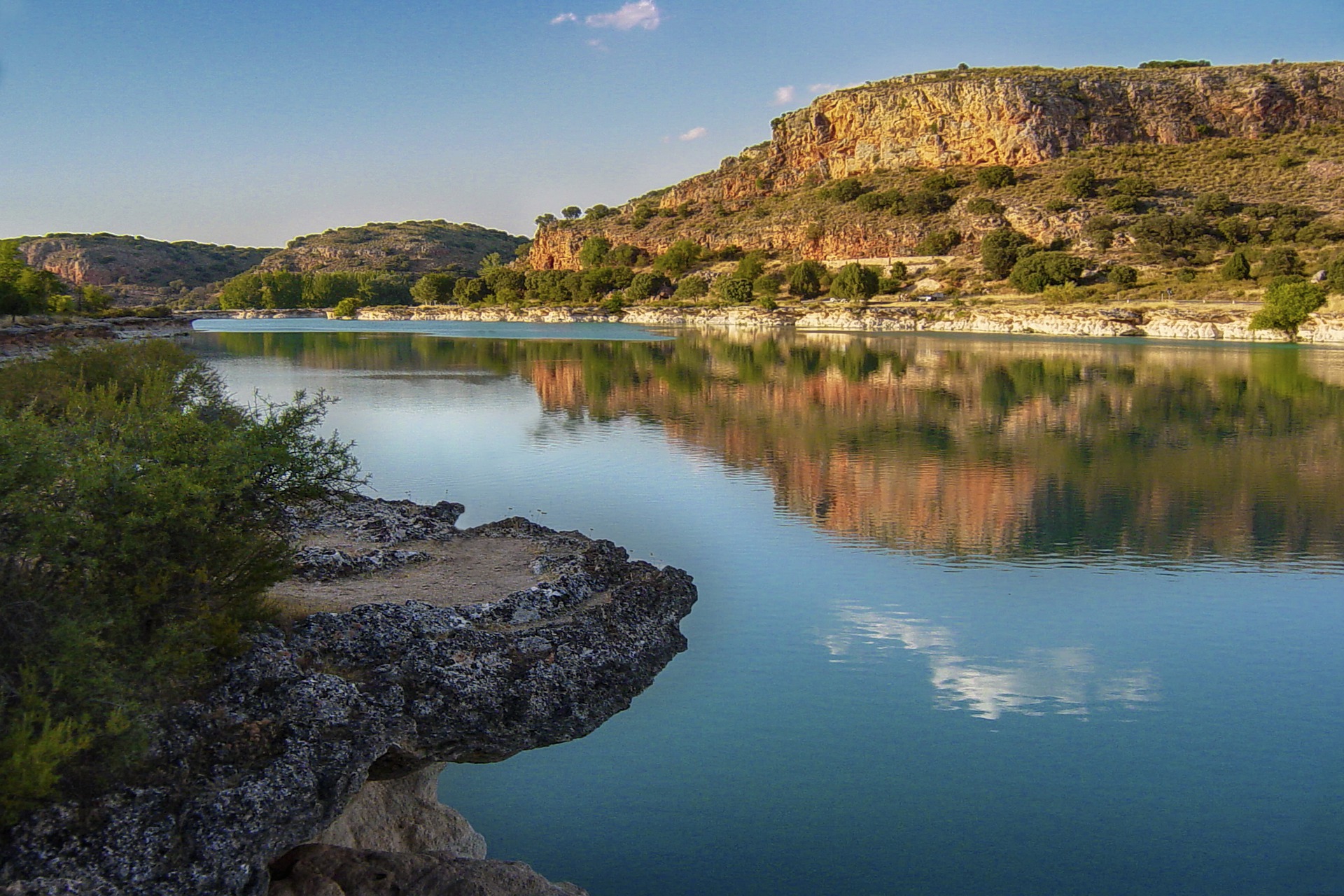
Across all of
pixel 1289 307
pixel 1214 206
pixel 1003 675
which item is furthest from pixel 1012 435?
pixel 1214 206

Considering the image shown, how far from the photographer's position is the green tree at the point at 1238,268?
58.5 m

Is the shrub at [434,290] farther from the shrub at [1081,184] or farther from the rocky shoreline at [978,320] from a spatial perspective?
the shrub at [1081,184]

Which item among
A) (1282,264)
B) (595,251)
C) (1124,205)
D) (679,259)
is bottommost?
(1282,264)

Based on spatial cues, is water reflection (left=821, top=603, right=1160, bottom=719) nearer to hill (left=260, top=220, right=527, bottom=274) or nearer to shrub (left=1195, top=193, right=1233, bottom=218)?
shrub (left=1195, top=193, right=1233, bottom=218)

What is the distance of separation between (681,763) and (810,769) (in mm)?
860

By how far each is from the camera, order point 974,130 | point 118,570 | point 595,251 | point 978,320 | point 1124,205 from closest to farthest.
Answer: point 118,570
point 978,320
point 1124,205
point 974,130
point 595,251

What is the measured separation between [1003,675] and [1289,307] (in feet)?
157

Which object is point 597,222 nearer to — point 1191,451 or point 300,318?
point 300,318

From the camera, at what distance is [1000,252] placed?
237ft

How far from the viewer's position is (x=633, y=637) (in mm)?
8594

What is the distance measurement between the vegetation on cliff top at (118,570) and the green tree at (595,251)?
100 metres

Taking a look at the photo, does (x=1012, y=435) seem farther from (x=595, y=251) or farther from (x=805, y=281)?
(x=595, y=251)

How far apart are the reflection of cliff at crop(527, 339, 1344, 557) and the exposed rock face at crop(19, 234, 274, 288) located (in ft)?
467

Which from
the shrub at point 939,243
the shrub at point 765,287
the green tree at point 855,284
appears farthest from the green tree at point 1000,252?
the shrub at point 765,287
